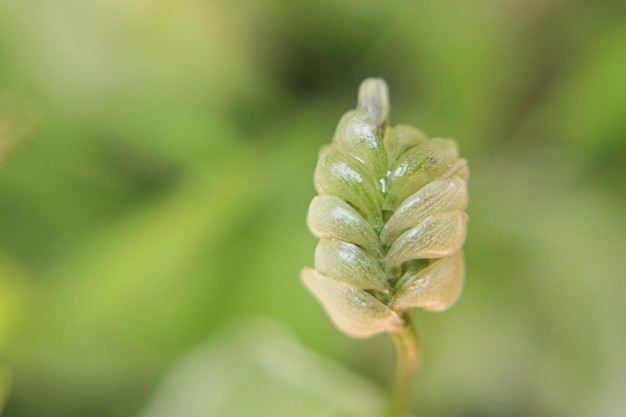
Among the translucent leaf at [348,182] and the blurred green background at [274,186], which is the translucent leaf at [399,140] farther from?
the blurred green background at [274,186]

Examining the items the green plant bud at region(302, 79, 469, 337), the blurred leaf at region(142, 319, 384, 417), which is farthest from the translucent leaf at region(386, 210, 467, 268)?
the blurred leaf at region(142, 319, 384, 417)

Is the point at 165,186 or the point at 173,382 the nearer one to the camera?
the point at 173,382

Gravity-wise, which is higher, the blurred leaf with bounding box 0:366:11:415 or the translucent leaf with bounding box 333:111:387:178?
the translucent leaf with bounding box 333:111:387:178

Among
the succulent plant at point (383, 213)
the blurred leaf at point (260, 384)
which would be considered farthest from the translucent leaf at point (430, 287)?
the blurred leaf at point (260, 384)

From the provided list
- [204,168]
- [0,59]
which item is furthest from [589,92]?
[0,59]

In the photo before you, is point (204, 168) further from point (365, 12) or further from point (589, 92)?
point (589, 92)

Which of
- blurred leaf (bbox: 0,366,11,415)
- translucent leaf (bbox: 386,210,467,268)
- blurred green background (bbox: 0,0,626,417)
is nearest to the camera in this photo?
translucent leaf (bbox: 386,210,467,268)

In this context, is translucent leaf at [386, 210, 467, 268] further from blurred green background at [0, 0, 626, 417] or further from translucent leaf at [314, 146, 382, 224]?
blurred green background at [0, 0, 626, 417]

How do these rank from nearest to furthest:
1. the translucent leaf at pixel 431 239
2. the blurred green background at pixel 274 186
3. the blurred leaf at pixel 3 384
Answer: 1. the translucent leaf at pixel 431 239
2. the blurred leaf at pixel 3 384
3. the blurred green background at pixel 274 186
